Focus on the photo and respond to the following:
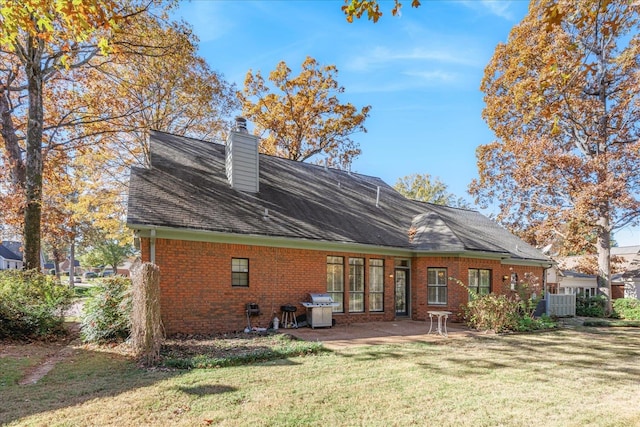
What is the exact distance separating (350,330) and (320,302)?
1.24 m

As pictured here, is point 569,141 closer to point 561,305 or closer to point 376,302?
point 561,305

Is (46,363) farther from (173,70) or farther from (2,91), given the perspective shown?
(173,70)

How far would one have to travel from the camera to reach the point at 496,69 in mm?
23531

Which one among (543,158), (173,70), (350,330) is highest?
(173,70)

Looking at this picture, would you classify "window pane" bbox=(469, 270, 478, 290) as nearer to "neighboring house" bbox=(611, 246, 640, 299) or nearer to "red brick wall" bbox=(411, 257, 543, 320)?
"red brick wall" bbox=(411, 257, 543, 320)

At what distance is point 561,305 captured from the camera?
1870 centimetres

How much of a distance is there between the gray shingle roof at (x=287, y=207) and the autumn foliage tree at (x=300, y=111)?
8.90 meters

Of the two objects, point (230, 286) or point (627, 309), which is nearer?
point (230, 286)

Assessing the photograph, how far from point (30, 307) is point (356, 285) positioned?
9460mm

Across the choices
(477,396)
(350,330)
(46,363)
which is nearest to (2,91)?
(46,363)

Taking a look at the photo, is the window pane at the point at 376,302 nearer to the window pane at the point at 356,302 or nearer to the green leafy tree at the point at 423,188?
the window pane at the point at 356,302

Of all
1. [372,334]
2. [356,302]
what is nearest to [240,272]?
[372,334]

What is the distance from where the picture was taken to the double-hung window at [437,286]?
1442 cm

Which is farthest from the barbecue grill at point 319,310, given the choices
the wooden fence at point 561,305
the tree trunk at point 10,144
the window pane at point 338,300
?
the wooden fence at point 561,305
